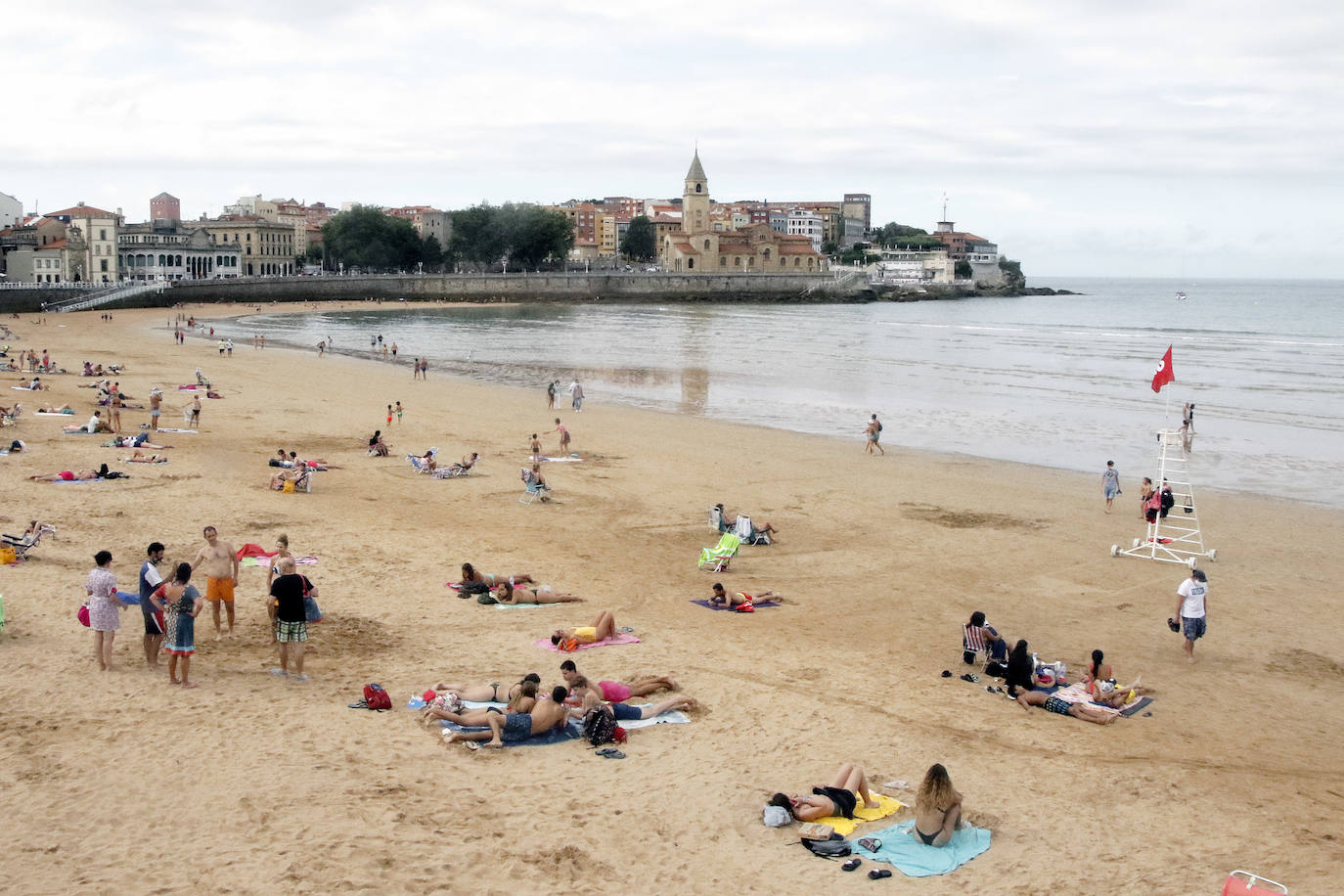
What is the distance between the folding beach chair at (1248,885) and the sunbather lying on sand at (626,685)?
4304 millimetres

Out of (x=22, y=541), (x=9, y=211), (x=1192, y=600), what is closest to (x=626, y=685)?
(x=1192, y=600)

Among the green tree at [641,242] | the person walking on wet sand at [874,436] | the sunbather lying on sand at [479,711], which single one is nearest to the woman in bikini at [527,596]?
the sunbather lying on sand at [479,711]

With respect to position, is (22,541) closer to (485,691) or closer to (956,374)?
(485,691)

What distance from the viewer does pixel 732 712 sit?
8.77 metres

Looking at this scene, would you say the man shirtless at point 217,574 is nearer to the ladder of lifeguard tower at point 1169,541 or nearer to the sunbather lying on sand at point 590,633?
the sunbather lying on sand at point 590,633

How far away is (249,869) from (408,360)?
135ft

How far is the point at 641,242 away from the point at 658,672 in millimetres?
152113

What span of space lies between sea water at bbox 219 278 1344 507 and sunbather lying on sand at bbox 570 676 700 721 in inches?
581

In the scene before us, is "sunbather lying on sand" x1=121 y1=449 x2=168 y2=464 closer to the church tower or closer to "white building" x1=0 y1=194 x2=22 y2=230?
"white building" x1=0 y1=194 x2=22 y2=230

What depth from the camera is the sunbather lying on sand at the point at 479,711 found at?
8.02 metres

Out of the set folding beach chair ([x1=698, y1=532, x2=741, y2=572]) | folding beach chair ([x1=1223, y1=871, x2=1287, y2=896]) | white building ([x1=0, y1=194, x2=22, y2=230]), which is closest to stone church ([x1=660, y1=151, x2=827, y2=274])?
white building ([x1=0, y1=194, x2=22, y2=230])

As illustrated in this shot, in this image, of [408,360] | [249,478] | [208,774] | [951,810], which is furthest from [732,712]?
[408,360]

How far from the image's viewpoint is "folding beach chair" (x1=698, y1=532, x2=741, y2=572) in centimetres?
1332

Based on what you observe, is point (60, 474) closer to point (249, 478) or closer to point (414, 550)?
point (249, 478)
